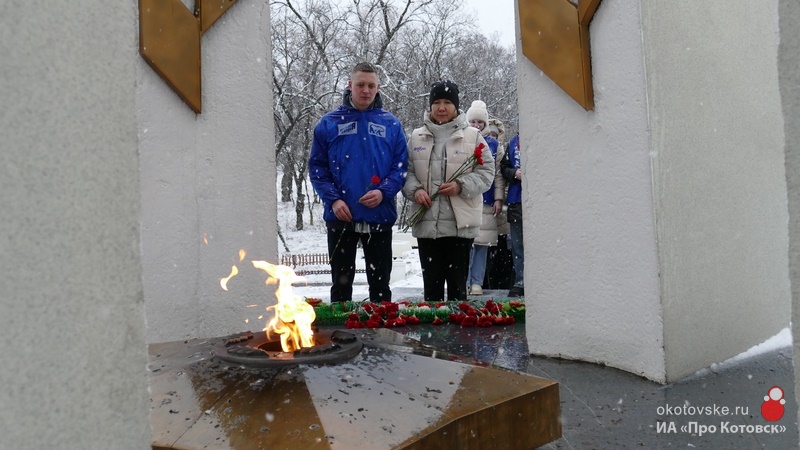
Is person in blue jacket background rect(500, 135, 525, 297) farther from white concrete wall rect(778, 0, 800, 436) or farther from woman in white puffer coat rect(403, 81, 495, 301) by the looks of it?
white concrete wall rect(778, 0, 800, 436)

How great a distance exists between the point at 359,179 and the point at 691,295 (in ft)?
8.61

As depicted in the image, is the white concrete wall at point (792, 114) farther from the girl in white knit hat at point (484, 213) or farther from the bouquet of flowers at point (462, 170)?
the girl in white knit hat at point (484, 213)

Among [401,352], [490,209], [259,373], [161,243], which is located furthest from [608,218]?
[490,209]

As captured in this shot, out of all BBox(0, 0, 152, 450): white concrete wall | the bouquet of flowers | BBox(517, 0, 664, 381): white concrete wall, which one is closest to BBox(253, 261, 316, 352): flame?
BBox(0, 0, 152, 450): white concrete wall

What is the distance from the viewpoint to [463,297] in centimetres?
557

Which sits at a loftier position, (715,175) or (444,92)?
(444,92)

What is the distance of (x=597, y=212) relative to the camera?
362cm

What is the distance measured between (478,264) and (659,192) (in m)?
4.04

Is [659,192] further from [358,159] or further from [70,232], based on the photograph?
[70,232]

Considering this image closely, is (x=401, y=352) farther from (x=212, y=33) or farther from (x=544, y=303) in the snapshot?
(x=212, y=33)

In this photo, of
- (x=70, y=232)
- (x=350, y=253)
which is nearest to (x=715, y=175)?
(x=350, y=253)

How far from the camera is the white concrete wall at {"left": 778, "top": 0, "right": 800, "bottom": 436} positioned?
123cm

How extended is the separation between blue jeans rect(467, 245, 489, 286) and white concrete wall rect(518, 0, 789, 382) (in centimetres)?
316

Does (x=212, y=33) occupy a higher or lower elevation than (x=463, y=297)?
higher
